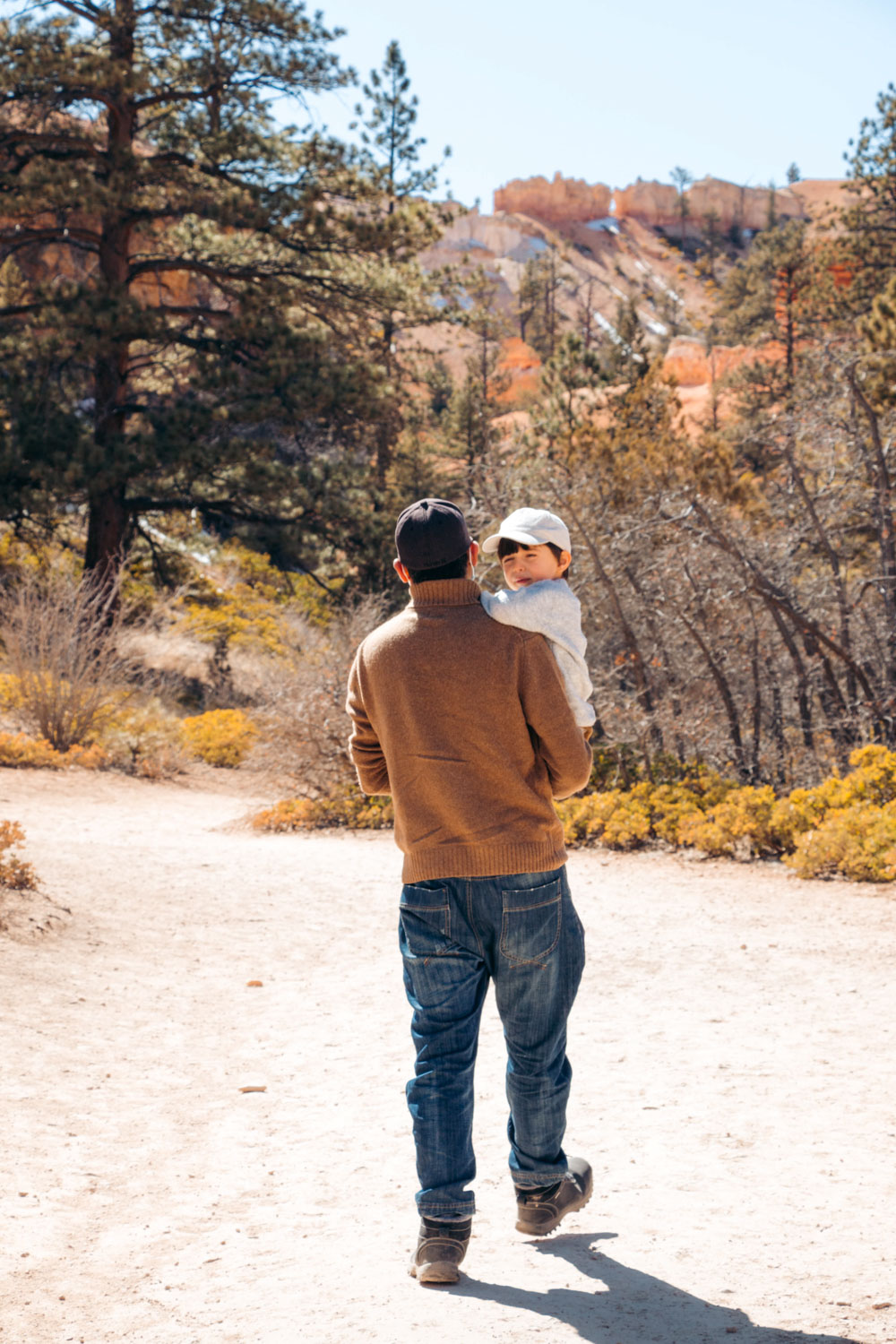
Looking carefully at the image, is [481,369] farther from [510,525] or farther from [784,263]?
[510,525]

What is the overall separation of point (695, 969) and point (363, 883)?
266cm

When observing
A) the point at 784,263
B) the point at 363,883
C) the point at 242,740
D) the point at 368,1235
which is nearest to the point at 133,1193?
the point at 368,1235

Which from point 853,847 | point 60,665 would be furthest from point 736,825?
point 60,665

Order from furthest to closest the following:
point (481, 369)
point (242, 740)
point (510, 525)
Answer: point (481, 369) → point (242, 740) → point (510, 525)

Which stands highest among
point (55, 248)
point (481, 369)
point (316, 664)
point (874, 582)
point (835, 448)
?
point (55, 248)

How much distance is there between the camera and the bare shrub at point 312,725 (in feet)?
33.3

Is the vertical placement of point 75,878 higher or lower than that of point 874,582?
lower

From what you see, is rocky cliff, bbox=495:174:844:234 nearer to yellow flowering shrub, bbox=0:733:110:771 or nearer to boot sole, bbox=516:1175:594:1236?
yellow flowering shrub, bbox=0:733:110:771

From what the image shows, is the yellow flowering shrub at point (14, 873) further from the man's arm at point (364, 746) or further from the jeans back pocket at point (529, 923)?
the jeans back pocket at point (529, 923)

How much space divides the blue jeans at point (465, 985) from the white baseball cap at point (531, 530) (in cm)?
72

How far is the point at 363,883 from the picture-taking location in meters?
7.63

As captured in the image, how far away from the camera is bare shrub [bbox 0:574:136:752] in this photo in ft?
41.7

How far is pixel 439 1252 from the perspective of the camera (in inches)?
100.0

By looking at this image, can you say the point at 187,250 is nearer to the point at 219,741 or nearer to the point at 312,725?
the point at 219,741
